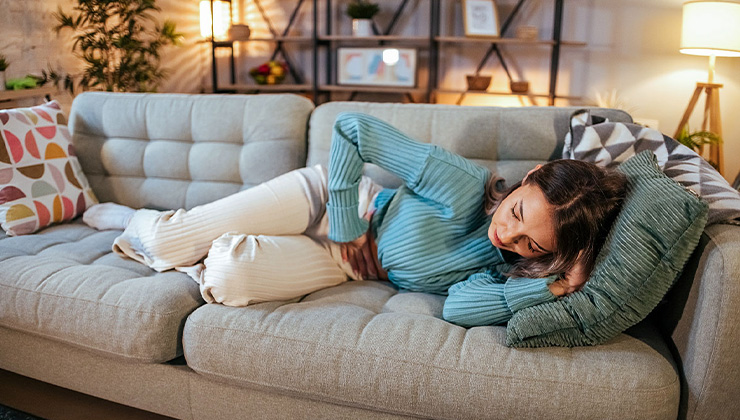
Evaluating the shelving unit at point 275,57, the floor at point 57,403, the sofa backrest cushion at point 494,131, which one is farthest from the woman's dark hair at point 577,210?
the shelving unit at point 275,57

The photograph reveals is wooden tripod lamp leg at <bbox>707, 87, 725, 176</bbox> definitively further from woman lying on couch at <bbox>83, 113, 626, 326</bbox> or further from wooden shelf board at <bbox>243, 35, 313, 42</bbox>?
wooden shelf board at <bbox>243, 35, 313, 42</bbox>

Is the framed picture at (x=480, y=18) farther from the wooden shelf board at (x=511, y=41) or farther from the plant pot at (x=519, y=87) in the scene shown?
the plant pot at (x=519, y=87)

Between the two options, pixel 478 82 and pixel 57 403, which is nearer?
pixel 57 403

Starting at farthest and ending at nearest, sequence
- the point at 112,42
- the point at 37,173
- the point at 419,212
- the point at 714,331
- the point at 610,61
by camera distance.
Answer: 1. the point at 610,61
2. the point at 112,42
3. the point at 37,173
4. the point at 419,212
5. the point at 714,331

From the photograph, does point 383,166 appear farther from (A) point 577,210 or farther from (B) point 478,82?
(B) point 478,82

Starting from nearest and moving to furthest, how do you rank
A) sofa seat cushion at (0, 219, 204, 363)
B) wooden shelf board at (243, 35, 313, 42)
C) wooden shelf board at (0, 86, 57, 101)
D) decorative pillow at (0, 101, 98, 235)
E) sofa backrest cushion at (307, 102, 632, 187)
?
sofa seat cushion at (0, 219, 204, 363) → sofa backrest cushion at (307, 102, 632, 187) → decorative pillow at (0, 101, 98, 235) → wooden shelf board at (0, 86, 57, 101) → wooden shelf board at (243, 35, 313, 42)

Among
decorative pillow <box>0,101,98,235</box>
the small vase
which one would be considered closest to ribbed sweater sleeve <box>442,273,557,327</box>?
decorative pillow <box>0,101,98,235</box>

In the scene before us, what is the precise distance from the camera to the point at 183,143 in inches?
87.2

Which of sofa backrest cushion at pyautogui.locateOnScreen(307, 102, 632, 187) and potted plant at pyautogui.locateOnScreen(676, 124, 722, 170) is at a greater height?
sofa backrest cushion at pyautogui.locateOnScreen(307, 102, 632, 187)

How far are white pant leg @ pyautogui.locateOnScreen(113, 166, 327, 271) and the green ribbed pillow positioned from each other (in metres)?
0.70

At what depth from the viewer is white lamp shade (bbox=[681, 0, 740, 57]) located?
323 cm

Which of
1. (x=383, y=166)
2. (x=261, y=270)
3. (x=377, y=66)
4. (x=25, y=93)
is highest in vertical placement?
(x=377, y=66)

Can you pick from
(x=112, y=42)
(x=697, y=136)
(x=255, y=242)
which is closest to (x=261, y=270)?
(x=255, y=242)

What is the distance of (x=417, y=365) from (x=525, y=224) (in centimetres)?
39
